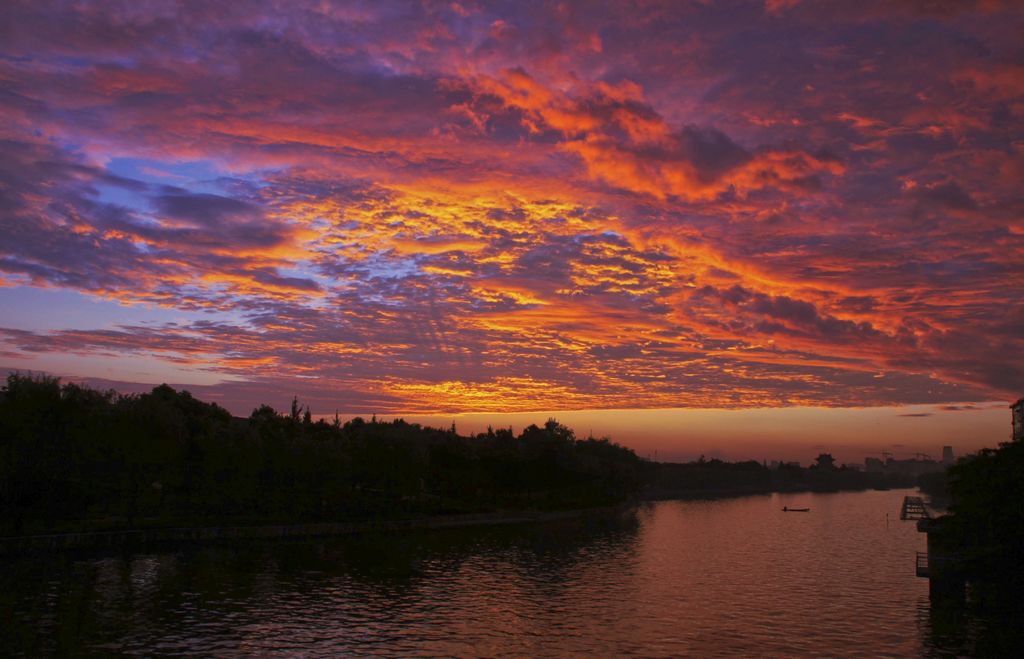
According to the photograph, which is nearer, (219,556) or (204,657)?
(204,657)

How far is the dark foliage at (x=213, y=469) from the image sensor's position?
3211 inches

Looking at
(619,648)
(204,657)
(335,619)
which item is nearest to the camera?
(204,657)

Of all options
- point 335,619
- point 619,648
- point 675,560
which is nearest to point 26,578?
point 335,619

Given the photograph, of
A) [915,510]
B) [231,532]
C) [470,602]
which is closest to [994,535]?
[470,602]

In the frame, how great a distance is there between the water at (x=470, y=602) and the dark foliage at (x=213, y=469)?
46.7ft

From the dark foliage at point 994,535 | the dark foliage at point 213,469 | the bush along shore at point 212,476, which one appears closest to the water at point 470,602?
the dark foliage at point 994,535

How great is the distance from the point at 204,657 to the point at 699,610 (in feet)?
115

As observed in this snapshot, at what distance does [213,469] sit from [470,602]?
5770cm

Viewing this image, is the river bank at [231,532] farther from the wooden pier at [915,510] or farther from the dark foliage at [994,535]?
the dark foliage at [994,535]

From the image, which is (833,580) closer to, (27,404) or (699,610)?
(699,610)

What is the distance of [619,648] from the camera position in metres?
45.7

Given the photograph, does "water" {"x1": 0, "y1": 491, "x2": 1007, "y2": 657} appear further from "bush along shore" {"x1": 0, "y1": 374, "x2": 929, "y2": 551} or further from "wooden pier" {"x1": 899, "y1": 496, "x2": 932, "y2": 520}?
"bush along shore" {"x1": 0, "y1": 374, "x2": 929, "y2": 551}

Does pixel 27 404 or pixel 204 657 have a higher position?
pixel 27 404

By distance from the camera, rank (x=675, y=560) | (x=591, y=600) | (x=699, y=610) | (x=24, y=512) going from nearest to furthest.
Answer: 1. (x=699, y=610)
2. (x=591, y=600)
3. (x=24, y=512)
4. (x=675, y=560)
